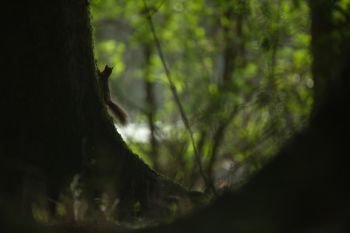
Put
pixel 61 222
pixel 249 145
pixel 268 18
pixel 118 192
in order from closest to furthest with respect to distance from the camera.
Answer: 1. pixel 61 222
2. pixel 118 192
3. pixel 268 18
4. pixel 249 145

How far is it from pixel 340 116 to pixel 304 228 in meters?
0.34

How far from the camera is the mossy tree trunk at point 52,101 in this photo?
371 centimetres

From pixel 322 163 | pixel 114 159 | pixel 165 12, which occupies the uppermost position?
pixel 322 163

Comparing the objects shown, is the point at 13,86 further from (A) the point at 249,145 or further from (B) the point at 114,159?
(A) the point at 249,145

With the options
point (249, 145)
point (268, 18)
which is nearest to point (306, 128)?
point (268, 18)

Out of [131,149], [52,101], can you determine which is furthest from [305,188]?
[131,149]

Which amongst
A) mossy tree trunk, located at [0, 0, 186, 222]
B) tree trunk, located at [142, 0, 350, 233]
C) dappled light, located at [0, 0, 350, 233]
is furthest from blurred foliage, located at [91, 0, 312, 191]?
tree trunk, located at [142, 0, 350, 233]

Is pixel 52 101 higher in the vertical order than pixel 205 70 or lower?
higher

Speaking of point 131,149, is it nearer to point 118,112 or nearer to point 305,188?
point 118,112

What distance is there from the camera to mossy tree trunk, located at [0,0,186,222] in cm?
371

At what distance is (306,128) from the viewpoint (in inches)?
93.4

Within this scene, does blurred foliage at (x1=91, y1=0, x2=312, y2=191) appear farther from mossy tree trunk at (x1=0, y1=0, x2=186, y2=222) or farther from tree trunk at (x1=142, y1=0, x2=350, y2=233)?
tree trunk at (x1=142, y1=0, x2=350, y2=233)

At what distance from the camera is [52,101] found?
3.78m

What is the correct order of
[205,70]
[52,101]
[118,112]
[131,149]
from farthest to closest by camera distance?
[205,70], [118,112], [131,149], [52,101]
